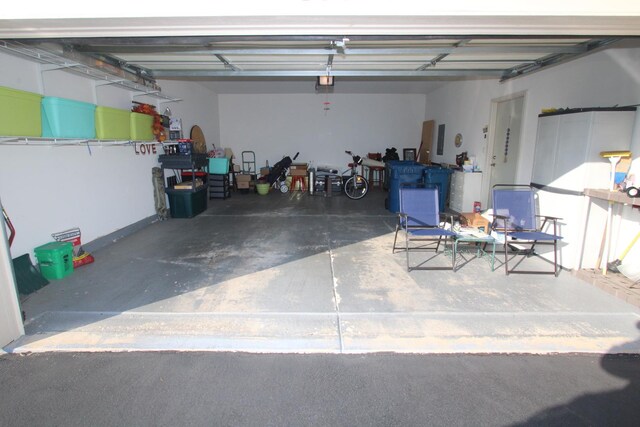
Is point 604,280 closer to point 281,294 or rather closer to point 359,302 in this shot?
point 359,302

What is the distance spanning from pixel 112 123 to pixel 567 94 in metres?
5.87

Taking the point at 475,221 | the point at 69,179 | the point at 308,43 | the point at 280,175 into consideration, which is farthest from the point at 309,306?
the point at 280,175

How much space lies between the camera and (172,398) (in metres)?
2.00

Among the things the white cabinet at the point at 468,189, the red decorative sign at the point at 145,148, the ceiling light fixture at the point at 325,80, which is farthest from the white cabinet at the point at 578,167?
the red decorative sign at the point at 145,148

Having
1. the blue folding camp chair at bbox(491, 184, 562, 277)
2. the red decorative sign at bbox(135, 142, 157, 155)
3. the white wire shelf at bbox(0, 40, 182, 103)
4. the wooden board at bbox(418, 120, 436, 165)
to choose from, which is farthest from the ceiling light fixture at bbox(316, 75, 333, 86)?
the wooden board at bbox(418, 120, 436, 165)

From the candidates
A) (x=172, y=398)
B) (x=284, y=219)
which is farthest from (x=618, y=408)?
(x=284, y=219)

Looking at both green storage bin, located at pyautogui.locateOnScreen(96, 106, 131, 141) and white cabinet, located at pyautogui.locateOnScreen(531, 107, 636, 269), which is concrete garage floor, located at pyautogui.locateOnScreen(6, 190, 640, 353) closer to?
white cabinet, located at pyautogui.locateOnScreen(531, 107, 636, 269)

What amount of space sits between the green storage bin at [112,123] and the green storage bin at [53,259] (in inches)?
57.8

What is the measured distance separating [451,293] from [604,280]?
1.62m

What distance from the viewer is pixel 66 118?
364cm

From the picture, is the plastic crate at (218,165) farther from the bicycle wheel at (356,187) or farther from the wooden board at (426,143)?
the wooden board at (426,143)

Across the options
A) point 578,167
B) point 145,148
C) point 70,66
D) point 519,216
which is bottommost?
point 519,216

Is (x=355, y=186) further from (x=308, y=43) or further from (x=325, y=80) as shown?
(x=308, y=43)

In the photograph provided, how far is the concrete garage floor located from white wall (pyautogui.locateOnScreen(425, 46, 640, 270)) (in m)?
1.21
